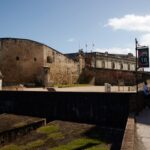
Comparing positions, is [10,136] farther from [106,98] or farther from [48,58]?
[48,58]

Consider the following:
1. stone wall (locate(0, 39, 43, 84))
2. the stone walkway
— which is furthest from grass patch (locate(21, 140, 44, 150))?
stone wall (locate(0, 39, 43, 84))

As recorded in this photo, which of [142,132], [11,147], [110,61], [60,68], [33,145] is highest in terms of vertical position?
[110,61]

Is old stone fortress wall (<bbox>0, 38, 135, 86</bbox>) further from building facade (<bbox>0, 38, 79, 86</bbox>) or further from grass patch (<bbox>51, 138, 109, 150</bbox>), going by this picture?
grass patch (<bbox>51, 138, 109, 150</bbox>)

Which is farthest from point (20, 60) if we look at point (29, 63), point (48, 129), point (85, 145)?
point (85, 145)

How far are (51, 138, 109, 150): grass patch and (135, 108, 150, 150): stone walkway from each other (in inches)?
39.3

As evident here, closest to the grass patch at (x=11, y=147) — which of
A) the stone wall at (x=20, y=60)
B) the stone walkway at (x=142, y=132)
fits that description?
the stone walkway at (x=142, y=132)

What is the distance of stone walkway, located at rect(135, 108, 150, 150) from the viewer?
5977 millimetres

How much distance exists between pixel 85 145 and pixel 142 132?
1.63 meters

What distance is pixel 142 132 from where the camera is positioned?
7.08 metres

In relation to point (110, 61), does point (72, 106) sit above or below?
below

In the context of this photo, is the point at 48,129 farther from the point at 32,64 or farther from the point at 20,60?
the point at 32,64

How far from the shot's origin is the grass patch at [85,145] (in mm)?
7087

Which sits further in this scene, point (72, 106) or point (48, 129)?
point (72, 106)

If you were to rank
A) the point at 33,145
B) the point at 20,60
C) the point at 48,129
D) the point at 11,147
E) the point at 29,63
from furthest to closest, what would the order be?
the point at 29,63 < the point at 20,60 < the point at 48,129 < the point at 11,147 < the point at 33,145
